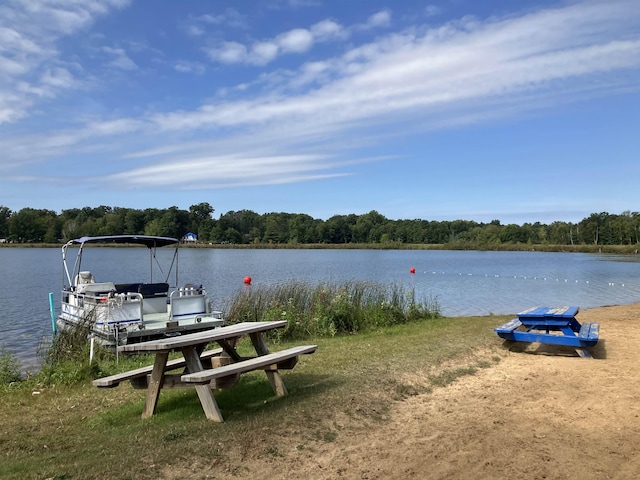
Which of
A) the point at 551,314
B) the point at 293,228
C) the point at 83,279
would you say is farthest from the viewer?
the point at 293,228

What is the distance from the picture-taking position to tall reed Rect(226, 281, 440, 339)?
11.6 m

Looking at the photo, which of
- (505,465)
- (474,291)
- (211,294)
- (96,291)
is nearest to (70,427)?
(505,465)

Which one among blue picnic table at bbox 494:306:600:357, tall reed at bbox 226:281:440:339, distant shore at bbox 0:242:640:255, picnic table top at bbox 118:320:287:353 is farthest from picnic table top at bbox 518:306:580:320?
distant shore at bbox 0:242:640:255

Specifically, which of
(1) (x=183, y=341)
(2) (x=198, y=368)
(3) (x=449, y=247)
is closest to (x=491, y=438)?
(2) (x=198, y=368)

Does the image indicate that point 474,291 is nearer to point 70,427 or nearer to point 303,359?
point 303,359

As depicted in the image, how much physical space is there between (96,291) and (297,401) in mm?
9604

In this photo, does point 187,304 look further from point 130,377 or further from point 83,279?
point 130,377

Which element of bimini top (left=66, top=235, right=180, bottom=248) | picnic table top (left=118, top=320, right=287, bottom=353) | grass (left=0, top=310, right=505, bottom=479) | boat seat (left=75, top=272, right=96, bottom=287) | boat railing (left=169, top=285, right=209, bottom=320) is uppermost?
bimini top (left=66, top=235, right=180, bottom=248)

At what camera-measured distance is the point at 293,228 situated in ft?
361

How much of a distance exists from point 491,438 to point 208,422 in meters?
2.51

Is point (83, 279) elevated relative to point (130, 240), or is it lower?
lower

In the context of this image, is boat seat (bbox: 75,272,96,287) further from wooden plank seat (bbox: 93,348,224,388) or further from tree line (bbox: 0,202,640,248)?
tree line (bbox: 0,202,640,248)

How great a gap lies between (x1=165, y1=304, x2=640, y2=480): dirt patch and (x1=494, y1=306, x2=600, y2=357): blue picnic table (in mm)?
1016

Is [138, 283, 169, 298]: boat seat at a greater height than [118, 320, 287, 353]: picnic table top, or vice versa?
[118, 320, 287, 353]: picnic table top
